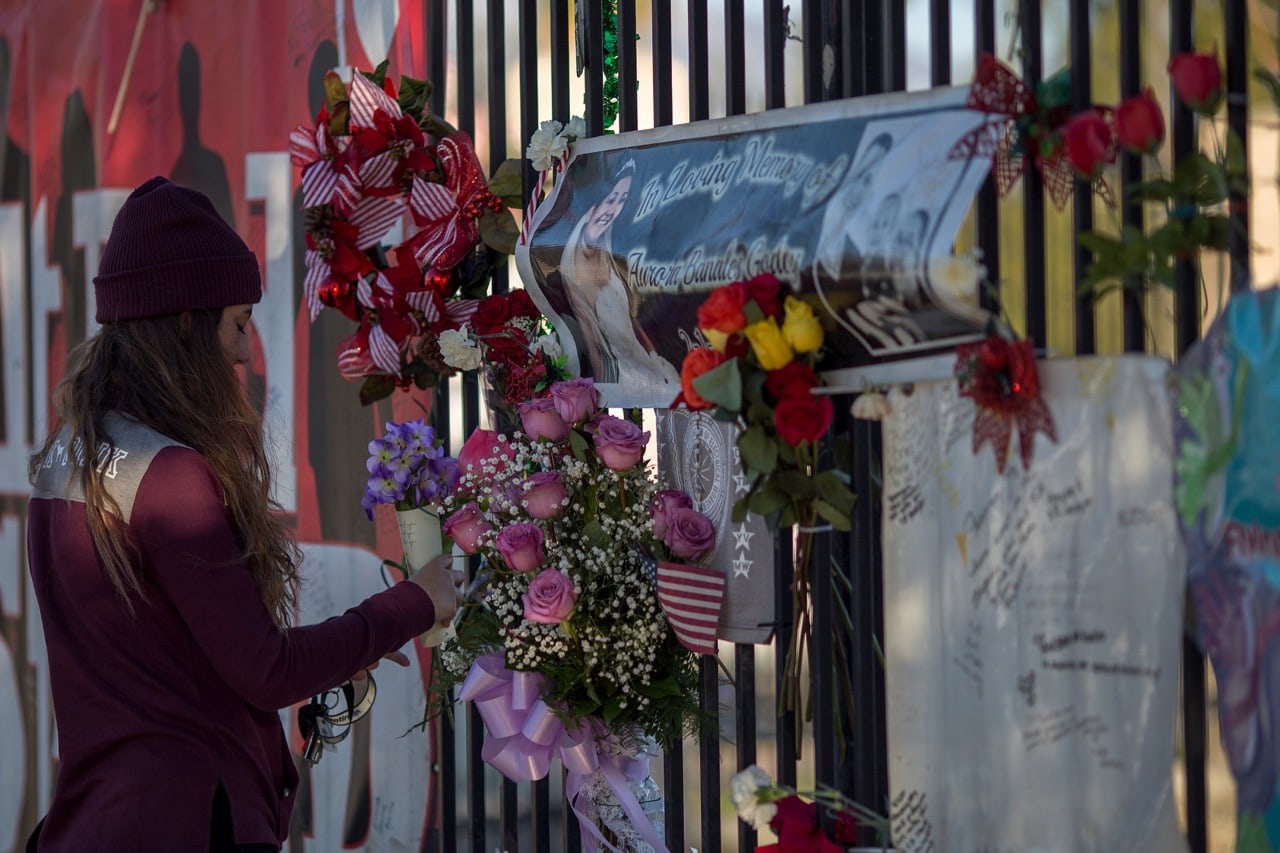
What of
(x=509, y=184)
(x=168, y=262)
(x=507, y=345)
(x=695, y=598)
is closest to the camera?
(x=168, y=262)

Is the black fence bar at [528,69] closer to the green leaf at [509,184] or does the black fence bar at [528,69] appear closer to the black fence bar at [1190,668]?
the green leaf at [509,184]

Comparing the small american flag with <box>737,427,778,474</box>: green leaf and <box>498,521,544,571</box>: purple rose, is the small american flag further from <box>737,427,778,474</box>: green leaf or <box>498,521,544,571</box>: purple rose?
<box>737,427,778,474</box>: green leaf

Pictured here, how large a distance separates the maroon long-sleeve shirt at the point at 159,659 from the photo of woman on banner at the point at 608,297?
71cm

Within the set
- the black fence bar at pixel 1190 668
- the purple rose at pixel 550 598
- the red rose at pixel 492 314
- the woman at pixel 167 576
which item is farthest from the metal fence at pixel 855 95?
the woman at pixel 167 576

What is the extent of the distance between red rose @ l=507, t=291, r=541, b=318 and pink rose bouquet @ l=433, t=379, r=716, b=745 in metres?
0.27

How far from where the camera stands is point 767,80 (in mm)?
2436

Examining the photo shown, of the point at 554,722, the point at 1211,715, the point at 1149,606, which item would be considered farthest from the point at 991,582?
the point at 1211,715

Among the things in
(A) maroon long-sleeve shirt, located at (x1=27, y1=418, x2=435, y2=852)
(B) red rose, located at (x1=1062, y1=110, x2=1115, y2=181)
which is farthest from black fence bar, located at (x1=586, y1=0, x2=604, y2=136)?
(B) red rose, located at (x1=1062, y1=110, x2=1115, y2=181)

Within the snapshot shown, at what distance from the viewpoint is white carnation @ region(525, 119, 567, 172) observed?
269 centimetres

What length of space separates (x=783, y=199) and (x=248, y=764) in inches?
48.5

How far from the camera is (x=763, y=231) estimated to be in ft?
7.00

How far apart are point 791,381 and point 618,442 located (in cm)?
51

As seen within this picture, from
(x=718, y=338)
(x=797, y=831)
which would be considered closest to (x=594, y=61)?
(x=718, y=338)

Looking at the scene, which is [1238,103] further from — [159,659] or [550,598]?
[159,659]
